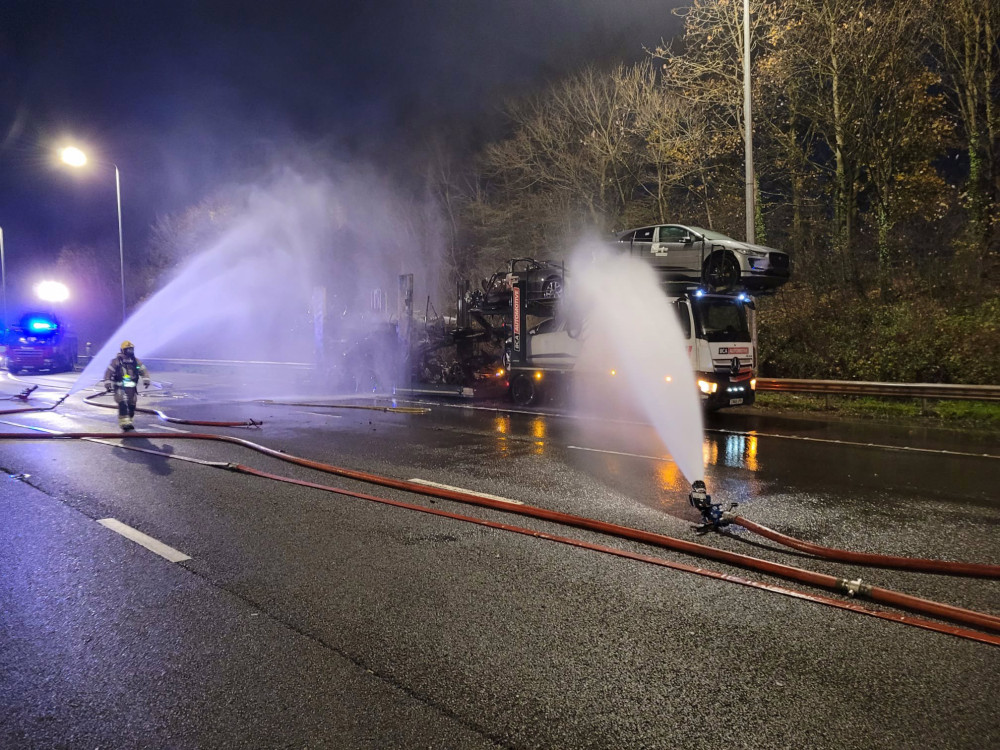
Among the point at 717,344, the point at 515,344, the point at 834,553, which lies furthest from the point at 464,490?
the point at 515,344

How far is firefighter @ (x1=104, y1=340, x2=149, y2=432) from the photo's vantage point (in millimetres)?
11938

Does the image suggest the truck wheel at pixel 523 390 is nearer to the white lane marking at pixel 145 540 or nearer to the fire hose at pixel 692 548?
the fire hose at pixel 692 548

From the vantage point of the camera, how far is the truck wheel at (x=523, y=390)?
16031 millimetres

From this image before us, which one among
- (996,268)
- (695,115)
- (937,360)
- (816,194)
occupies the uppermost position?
(695,115)

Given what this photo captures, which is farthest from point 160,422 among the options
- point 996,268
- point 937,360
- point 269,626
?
point 996,268

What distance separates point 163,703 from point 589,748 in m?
1.94

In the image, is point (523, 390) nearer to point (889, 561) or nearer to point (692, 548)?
point (692, 548)

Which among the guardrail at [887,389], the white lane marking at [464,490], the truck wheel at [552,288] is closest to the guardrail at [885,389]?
the guardrail at [887,389]

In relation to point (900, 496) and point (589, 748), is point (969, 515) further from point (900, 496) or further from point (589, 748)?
point (589, 748)

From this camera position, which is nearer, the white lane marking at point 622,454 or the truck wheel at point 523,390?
the white lane marking at point 622,454

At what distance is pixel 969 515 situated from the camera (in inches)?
247

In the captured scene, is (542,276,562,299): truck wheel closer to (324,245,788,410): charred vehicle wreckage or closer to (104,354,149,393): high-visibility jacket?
(324,245,788,410): charred vehicle wreckage

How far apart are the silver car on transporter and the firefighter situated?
10.0m

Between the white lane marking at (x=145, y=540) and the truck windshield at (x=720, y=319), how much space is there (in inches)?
390
